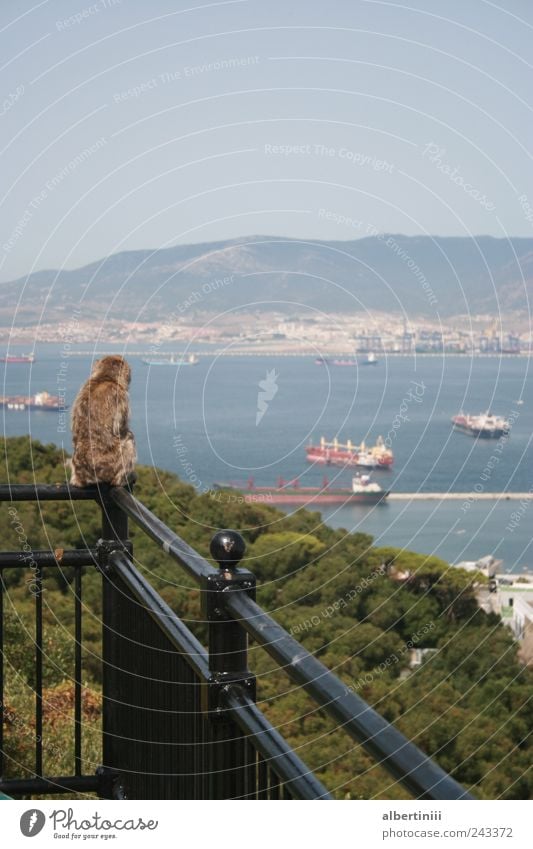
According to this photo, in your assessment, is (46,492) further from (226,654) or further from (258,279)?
(258,279)

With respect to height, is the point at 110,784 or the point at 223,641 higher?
the point at 223,641

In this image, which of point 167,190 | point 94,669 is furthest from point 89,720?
point 167,190

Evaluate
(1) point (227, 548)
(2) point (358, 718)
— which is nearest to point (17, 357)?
(1) point (227, 548)

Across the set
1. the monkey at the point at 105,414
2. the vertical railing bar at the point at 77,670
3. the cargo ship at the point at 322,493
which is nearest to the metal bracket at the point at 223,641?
the vertical railing bar at the point at 77,670

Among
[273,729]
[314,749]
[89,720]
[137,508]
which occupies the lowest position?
[314,749]

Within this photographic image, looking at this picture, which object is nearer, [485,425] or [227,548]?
[227,548]
